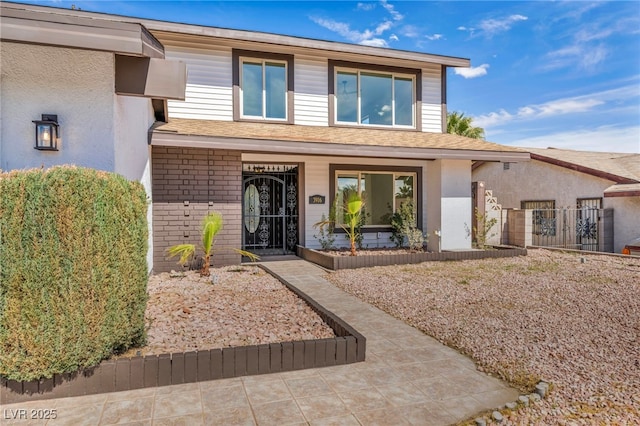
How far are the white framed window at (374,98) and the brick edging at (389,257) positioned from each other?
461 cm

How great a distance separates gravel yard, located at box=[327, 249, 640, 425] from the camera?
3242 mm

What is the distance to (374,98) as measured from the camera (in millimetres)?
12258

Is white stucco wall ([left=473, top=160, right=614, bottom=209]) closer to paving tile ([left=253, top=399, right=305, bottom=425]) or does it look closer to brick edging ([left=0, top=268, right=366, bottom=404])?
brick edging ([left=0, top=268, right=366, bottom=404])

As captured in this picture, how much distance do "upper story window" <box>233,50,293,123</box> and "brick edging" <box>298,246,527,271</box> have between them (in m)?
4.30

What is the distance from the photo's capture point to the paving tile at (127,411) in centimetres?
285

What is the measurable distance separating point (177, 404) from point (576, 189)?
17391 millimetres

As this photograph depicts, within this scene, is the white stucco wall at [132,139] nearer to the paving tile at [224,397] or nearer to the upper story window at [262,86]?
the paving tile at [224,397]

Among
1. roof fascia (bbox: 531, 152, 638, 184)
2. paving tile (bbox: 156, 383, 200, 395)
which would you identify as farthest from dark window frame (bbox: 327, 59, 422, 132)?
paving tile (bbox: 156, 383, 200, 395)

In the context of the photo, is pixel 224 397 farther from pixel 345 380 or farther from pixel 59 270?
pixel 59 270

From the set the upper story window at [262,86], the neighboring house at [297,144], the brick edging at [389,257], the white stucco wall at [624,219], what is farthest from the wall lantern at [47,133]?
the white stucco wall at [624,219]

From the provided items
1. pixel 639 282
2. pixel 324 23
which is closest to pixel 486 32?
pixel 324 23

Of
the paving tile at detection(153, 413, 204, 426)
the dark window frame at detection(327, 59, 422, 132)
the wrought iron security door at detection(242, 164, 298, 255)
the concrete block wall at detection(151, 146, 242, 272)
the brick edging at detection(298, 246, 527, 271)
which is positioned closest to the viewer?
the paving tile at detection(153, 413, 204, 426)

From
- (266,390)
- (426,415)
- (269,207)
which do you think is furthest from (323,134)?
(426,415)

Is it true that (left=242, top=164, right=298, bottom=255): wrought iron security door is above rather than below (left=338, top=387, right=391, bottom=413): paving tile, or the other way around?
above
